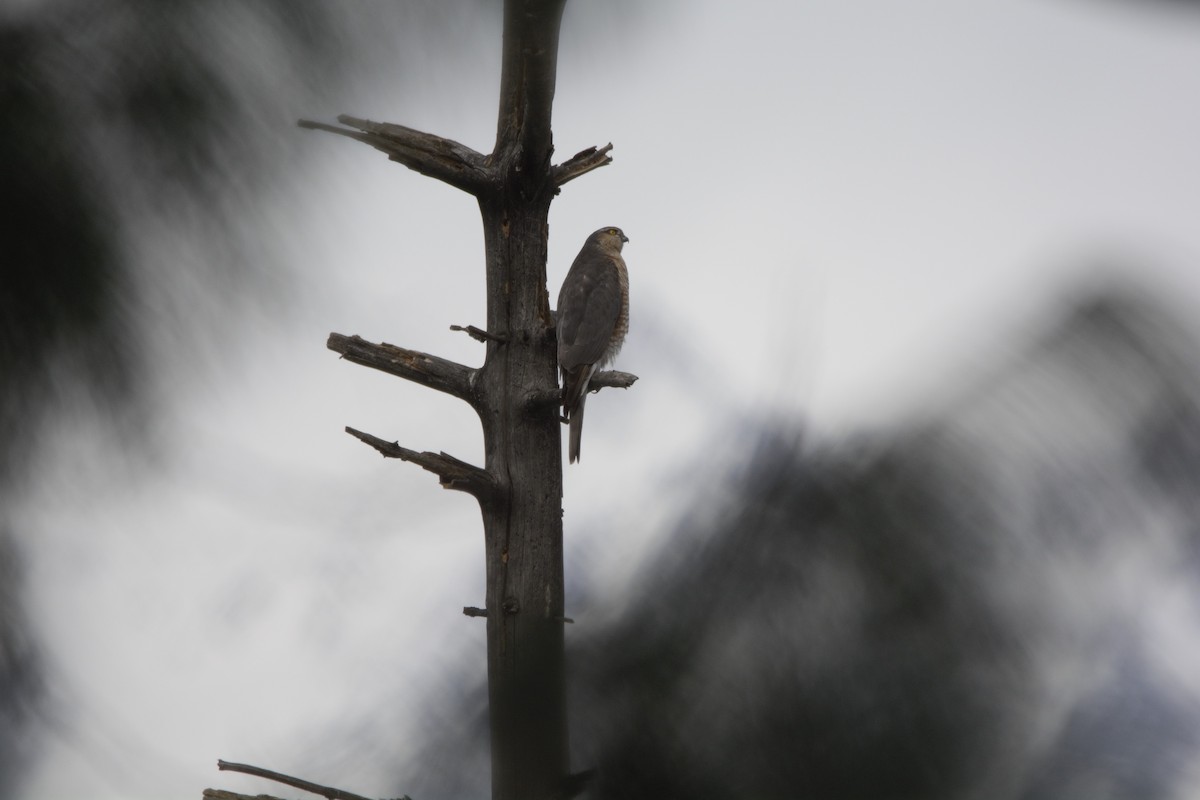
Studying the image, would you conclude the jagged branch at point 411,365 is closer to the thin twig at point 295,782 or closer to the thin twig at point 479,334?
the thin twig at point 479,334

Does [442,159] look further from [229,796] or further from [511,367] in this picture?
[229,796]

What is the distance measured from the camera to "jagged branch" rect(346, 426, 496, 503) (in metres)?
2.13

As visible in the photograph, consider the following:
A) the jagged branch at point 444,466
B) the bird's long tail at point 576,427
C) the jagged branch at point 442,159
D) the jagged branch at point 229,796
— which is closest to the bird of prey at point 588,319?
the bird's long tail at point 576,427

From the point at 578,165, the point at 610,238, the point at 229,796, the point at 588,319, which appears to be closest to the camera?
the point at 229,796

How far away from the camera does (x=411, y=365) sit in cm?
234

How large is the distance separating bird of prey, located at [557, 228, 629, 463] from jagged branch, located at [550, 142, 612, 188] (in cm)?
43

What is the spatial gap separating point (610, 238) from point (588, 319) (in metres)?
1.04

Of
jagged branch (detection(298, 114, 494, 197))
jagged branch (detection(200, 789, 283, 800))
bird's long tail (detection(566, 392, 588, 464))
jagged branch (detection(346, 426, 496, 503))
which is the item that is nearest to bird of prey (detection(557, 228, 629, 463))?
bird's long tail (detection(566, 392, 588, 464))

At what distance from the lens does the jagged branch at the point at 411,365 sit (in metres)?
2.30

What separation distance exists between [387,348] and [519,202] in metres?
0.46

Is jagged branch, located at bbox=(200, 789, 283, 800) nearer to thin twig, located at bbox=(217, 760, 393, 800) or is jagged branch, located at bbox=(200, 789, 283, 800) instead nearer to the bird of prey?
thin twig, located at bbox=(217, 760, 393, 800)

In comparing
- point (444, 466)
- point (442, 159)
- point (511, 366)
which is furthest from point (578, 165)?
point (444, 466)

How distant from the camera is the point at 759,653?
551 mm

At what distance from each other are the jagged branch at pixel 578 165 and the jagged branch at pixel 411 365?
0.50 meters
